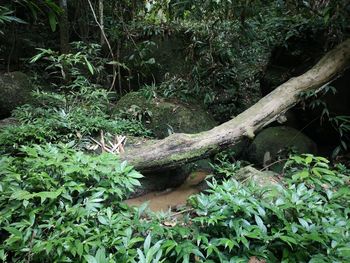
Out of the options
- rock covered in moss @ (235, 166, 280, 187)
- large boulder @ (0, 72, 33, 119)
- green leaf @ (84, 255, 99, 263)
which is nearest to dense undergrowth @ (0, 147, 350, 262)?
green leaf @ (84, 255, 99, 263)

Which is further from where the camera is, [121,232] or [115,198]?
[115,198]

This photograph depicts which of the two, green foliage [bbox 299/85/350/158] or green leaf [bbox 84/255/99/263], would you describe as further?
green foliage [bbox 299/85/350/158]

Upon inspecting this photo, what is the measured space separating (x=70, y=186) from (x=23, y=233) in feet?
1.58

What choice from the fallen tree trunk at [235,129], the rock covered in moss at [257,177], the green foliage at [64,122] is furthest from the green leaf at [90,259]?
the green foliage at [64,122]

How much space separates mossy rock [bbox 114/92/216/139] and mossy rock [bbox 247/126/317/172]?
892 millimetres

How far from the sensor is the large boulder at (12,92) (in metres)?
6.07

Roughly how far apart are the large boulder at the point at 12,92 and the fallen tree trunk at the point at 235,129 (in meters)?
3.25

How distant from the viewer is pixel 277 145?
521cm

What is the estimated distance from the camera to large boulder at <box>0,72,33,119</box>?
6070 millimetres

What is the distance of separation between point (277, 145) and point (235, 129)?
4.63ft

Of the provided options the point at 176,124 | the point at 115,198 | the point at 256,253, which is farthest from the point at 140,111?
the point at 256,253

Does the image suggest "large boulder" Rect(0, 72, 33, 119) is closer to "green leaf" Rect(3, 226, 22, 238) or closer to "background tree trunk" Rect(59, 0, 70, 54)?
"background tree trunk" Rect(59, 0, 70, 54)

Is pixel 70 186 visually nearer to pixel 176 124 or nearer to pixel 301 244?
pixel 301 244

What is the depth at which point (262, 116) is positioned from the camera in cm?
438
